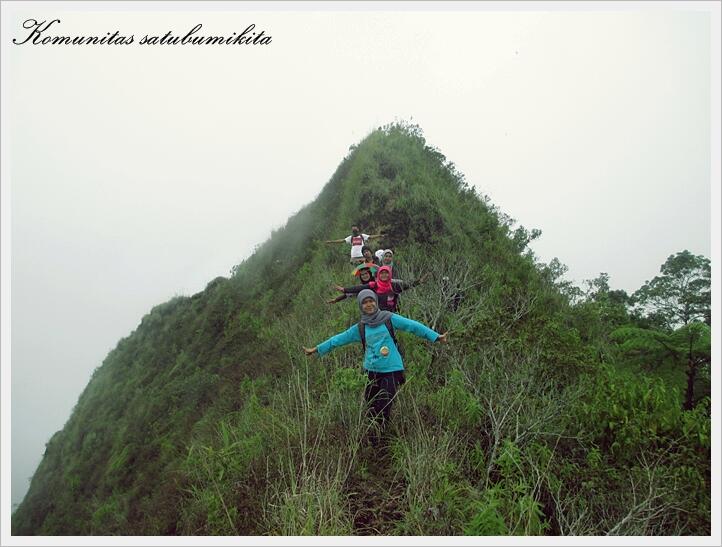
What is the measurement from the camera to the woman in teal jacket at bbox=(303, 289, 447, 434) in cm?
362

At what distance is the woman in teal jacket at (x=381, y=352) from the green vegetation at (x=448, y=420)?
0.62 feet

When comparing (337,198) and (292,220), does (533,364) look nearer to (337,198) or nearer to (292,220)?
(337,198)

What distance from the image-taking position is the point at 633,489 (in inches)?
102

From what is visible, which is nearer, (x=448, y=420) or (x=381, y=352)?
Result: (x=381, y=352)

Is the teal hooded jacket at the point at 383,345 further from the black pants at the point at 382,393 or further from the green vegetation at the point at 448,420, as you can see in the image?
the green vegetation at the point at 448,420

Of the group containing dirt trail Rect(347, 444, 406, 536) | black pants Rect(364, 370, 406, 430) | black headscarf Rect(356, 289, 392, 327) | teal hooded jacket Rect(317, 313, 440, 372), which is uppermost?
black headscarf Rect(356, 289, 392, 327)

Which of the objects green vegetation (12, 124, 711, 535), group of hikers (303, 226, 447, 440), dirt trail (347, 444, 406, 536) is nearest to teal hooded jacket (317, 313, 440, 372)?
group of hikers (303, 226, 447, 440)

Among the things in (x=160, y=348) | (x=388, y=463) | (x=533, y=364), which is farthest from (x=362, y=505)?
(x=160, y=348)

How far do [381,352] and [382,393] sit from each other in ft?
1.32

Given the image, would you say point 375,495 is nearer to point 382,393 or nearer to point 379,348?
point 382,393

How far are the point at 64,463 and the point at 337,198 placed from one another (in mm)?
15382

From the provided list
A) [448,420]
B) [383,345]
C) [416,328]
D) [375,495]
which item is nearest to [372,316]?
[383,345]

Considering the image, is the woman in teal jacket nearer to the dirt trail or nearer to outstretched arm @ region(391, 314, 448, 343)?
outstretched arm @ region(391, 314, 448, 343)

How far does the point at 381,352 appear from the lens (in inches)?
141
